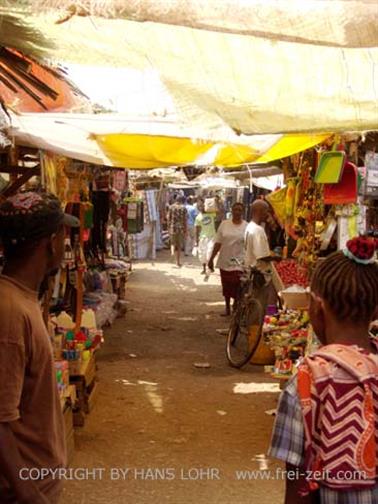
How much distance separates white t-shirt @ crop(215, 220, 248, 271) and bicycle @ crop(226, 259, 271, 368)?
188 centimetres

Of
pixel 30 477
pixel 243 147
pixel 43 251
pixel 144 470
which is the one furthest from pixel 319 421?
pixel 243 147

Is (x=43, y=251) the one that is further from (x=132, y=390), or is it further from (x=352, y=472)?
(x=132, y=390)

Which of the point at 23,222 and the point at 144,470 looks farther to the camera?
the point at 144,470

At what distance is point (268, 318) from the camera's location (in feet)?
21.0

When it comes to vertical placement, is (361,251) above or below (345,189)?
below

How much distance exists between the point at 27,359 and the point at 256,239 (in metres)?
7.07

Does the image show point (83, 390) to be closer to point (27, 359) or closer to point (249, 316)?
point (249, 316)

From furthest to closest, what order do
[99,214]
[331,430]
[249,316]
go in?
1. [99,214]
2. [249,316]
3. [331,430]

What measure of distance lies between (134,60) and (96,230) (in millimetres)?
7448

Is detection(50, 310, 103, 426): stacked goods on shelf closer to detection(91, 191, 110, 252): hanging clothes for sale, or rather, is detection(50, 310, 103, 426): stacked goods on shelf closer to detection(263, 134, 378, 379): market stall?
detection(263, 134, 378, 379): market stall

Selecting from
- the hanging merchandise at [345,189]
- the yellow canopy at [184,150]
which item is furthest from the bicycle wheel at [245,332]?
the hanging merchandise at [345,189]

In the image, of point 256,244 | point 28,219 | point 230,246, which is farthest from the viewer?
point 230,246

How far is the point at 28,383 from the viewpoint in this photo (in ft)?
7.26

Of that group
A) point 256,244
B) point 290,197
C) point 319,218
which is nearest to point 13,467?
point 319,218
